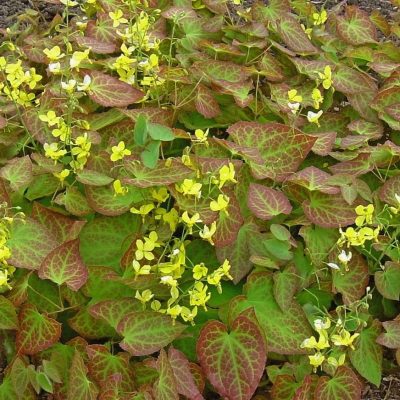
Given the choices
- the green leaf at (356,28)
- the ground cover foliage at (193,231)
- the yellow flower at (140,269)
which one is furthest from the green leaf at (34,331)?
the green leaf at (356,28)

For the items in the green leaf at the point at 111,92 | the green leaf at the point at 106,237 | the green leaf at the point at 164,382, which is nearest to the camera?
the green leaf at the point at 164,382

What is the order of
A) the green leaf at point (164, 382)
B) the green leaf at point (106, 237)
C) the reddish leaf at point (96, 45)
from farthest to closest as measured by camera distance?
1. the reddish leaf at point (96, 45)
2. the green leaf at point (106, 237)
3. the green leaf at point (164, 382)

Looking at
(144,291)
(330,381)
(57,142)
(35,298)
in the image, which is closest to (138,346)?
(144,291)

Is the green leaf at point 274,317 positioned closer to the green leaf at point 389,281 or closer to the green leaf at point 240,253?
the green leaf at point 240,253

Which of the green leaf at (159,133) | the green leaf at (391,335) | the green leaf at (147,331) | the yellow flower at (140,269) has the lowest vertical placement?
the green leaf at (391,335)

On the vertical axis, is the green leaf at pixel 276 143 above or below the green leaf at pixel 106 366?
above

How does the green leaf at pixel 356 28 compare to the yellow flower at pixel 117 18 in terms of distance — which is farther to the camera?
the green leaf at pixel 356 28

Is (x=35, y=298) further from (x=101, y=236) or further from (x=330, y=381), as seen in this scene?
(x=330, y=381)

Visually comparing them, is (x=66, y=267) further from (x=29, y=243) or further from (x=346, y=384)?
(x=346, y=384)
